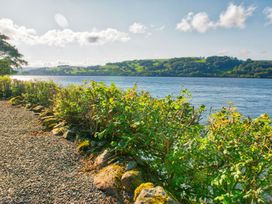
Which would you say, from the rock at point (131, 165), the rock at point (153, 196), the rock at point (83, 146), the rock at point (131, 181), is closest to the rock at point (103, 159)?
the rock at point (131, 165)

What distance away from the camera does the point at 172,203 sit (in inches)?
210

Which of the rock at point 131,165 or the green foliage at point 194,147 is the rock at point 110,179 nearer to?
the rock at point 131,165

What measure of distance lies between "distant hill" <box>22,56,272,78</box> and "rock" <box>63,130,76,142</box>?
Result: 15729 cm

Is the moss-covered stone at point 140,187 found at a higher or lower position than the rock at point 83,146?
higher

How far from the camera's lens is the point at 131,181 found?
6574 mm

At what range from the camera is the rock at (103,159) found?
7965 millimetres

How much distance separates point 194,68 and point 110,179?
173711 millimetres

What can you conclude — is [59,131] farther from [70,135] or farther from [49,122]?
[49,122]

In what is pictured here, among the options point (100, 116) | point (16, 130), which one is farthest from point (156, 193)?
point (16, 130)

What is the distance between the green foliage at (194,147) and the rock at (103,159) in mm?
273

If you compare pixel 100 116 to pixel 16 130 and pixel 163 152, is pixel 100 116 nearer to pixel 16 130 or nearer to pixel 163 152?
pixel 163 152

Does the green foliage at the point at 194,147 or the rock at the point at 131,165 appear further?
the rock at the point at 131,165

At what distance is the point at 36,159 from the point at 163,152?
152 inches

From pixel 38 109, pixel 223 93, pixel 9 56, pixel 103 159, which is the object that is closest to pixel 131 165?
pixel 103 159
